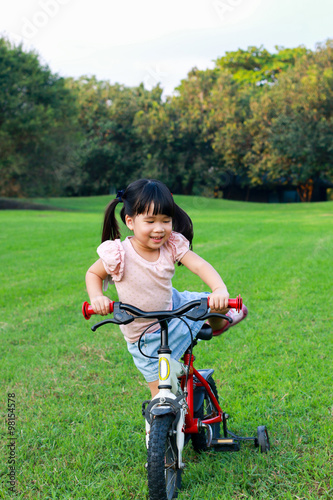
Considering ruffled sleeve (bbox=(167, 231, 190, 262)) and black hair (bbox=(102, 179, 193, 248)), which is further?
ruffled sleeve (bbox=(167, 231, 190, 262))

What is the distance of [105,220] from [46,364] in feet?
6.41

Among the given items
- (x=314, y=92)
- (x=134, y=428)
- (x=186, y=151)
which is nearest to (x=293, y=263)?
(x=134, y=428)

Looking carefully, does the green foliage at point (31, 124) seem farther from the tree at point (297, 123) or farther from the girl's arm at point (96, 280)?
the girl's arm at point (96, 280)

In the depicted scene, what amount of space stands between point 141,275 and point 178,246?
0.23 meters

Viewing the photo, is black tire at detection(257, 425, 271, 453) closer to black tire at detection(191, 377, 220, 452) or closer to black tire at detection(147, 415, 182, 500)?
black tire at detection(191, 377, 220, 452)

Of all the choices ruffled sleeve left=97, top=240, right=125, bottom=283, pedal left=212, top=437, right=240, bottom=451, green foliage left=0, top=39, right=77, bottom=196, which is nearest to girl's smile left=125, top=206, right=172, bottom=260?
ruffled sleeve left=97, top=240, right=125, bottom=283

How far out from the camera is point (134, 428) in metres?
3.03

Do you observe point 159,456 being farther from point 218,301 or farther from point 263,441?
point 263,441

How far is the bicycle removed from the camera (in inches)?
79.1

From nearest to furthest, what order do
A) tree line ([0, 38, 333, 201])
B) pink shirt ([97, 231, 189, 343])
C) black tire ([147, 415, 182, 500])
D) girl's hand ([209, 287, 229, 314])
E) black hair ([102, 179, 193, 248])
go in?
black tire ([147, 415, 182, 500]), girl's hand ([209, 287, 229, 314]), black hair ([102, 179, 193, 248]), pink shirt ([97, 231, 189, 343]), tree line ([0, 38, 333, 201])

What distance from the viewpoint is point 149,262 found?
242cm

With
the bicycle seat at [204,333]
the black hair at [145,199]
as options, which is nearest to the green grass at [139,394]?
the bicycle seat at [204,333]

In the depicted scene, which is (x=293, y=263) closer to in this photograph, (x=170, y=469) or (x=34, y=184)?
(x=170, y=469)

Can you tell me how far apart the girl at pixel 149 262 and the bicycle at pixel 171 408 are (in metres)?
0.18
